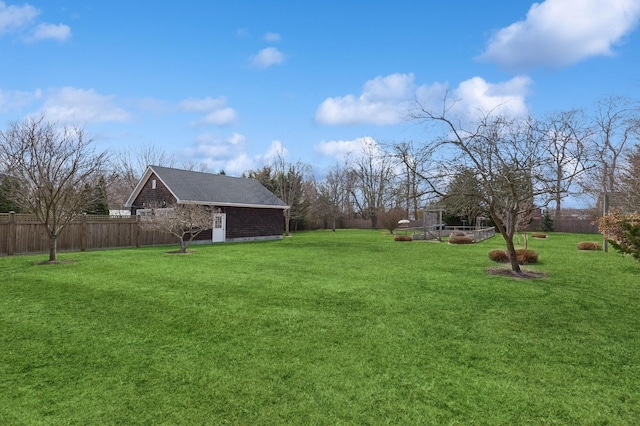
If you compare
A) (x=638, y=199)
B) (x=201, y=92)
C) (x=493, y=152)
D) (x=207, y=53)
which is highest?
(x=207, y=53)

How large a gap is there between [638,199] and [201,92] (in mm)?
14152

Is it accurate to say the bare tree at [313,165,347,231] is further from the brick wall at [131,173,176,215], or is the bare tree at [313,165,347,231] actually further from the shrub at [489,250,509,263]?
the shrub at [489,250,509,263]

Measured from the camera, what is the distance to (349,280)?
8367 mm

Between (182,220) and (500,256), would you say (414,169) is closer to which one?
(500,256)

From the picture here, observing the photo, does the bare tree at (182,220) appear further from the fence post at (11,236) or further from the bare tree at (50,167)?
the fence post at (11,236)

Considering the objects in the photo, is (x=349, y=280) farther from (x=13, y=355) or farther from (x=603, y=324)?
(x=13, y=355)

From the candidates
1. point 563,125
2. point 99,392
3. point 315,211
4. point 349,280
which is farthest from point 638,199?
point 315,211

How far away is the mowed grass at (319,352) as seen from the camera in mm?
3000

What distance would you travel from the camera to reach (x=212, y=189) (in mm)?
22219

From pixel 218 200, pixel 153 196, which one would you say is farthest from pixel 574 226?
pixel 153 196

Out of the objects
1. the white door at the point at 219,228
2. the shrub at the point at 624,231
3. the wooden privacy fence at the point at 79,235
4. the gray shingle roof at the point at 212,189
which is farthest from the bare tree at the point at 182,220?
the shrub at the point at 624,231

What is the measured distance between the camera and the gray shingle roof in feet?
66.4

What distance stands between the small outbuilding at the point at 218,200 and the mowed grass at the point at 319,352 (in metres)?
12.4

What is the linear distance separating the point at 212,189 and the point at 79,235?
26.1ft
